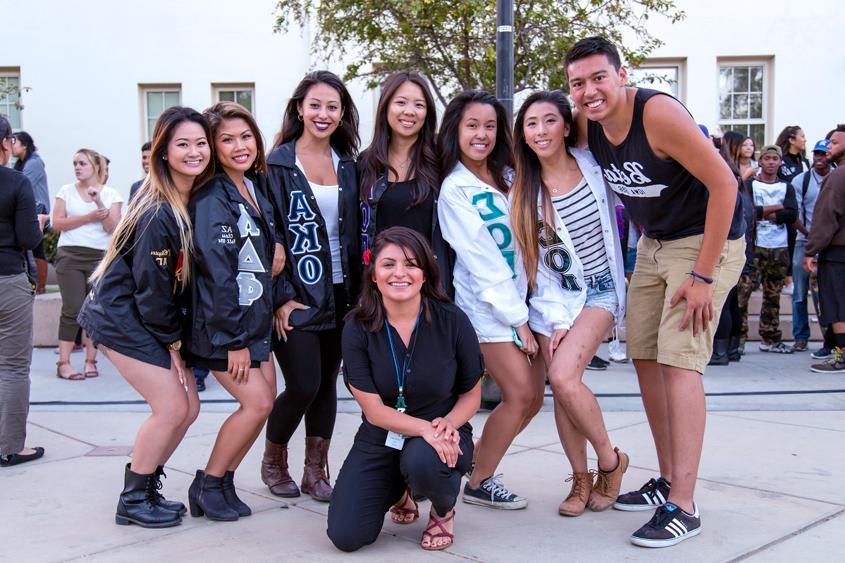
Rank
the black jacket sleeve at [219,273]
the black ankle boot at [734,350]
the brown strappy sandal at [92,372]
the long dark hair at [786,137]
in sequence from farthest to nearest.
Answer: the long dark hair at [786,137] → the black ankle boot at [734,350] → the brown strappy sandal at [92,372] → the black jacket sleeve at [219,273]

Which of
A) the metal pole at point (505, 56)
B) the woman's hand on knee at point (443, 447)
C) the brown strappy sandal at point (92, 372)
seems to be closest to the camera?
the woman's hand on knee at point (443, 447)

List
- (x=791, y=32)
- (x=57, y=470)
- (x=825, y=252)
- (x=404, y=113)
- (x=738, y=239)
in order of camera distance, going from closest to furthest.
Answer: (x=738, y=239) → (x=404, y=113) → (x=57, y=470) → (x=825, y=252) → (x=791, y=32)

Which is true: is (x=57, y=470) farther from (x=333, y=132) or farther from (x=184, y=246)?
(x=333, y=132)

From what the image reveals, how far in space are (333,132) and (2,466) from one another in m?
2.58

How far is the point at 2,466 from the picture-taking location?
4.83 meters

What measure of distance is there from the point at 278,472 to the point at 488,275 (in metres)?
1.39

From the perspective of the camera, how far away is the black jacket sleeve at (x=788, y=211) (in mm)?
8148

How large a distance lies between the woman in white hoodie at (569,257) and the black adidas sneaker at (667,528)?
43 centimetres

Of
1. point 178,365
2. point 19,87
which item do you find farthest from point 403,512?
point 19,87

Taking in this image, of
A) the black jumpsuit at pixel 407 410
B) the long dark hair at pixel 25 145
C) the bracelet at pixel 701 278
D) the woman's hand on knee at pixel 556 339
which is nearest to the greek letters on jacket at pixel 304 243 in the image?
the black jumpsuit at pixel 407 410

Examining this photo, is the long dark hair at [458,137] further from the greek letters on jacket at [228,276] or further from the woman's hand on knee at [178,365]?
the woman's hand on knee at [178,365]

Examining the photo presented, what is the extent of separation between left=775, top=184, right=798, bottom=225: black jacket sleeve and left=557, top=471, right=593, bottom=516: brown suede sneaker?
5109mm

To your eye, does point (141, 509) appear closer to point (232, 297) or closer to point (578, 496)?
point (232, 297)

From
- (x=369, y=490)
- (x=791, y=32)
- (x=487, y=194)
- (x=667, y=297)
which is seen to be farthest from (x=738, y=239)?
(x=791, y=32)
